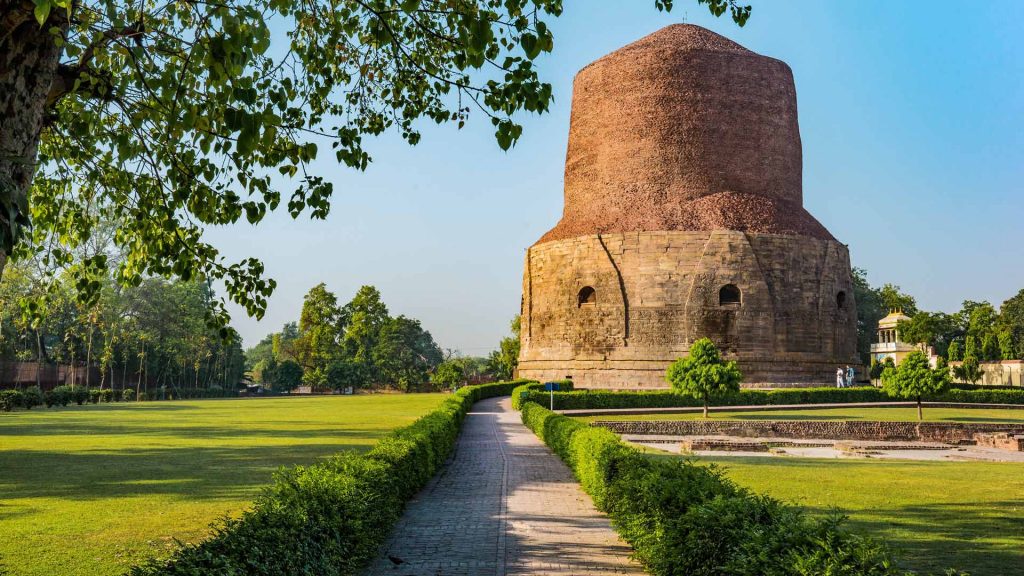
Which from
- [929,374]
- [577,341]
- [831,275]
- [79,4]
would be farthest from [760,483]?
[831,275]

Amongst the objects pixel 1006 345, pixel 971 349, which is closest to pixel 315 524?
pixel 1006 345

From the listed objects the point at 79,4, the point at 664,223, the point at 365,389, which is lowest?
the point at 365,389

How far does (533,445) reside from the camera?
1619cm

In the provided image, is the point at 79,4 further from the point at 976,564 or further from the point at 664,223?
the point at 664,223

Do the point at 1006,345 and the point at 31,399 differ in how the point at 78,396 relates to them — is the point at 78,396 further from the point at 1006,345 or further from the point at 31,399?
the point at 1006,345

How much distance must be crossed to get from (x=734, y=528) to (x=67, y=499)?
7574 mm

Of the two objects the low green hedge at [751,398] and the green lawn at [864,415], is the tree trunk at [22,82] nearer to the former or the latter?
the green lawn at [864,415]

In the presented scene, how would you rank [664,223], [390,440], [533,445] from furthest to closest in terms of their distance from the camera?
1. [664,223]
2. [533,445]
3. [390,440]

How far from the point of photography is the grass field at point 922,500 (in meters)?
6.64

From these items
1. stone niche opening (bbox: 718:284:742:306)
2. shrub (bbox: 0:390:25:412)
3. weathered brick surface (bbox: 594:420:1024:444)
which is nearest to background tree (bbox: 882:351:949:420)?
weathered brick surface (bbox: 594:420:1024:444)

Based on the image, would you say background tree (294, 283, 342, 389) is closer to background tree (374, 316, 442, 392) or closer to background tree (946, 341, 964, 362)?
background tree (374, 316, 442, 392)

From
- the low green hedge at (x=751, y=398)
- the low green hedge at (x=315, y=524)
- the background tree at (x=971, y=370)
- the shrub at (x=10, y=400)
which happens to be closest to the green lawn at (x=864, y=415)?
the low green hedge at (x=751, y=398)

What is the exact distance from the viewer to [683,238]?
3472 cm

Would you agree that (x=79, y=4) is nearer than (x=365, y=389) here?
Yes
